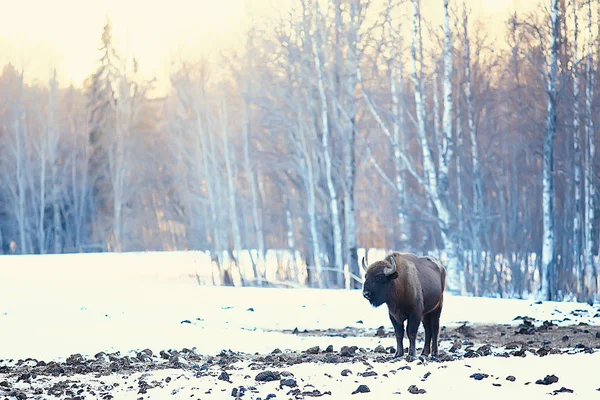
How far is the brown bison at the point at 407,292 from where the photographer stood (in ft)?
33.9

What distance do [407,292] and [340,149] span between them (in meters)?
18.3

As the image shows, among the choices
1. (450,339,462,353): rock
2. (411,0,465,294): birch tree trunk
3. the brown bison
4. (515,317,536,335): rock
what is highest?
(411,0,465,294): birch tree trunk

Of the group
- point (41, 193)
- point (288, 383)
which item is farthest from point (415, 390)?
point (41, 193)

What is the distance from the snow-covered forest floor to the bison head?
744 millimetres

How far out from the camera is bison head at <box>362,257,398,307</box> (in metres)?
10.3

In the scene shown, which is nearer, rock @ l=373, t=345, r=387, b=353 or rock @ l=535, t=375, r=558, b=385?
rock @ l=535, t=375, r=558, b=385

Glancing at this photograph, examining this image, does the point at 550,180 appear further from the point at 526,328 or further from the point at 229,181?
the point at 229,181

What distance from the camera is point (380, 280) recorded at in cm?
1034

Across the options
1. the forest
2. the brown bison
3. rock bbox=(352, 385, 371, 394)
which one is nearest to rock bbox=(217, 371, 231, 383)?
rock bbox=(352, 385, 371, 394)

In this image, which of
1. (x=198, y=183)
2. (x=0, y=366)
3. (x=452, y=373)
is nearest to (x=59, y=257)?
(x=198, y=183)

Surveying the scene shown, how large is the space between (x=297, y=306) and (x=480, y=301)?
3.66 m

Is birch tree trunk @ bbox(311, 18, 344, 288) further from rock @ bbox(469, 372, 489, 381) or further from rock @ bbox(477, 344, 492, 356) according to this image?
rock @ bbox(469, 372, 489, 381)

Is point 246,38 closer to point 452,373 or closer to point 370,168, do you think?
point 370,168

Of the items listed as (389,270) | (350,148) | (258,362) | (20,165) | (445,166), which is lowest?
(258,362)
